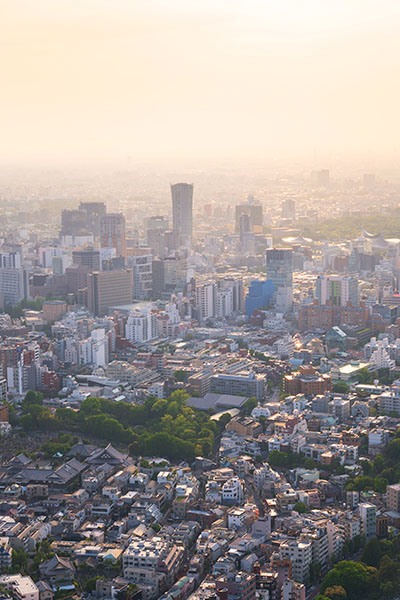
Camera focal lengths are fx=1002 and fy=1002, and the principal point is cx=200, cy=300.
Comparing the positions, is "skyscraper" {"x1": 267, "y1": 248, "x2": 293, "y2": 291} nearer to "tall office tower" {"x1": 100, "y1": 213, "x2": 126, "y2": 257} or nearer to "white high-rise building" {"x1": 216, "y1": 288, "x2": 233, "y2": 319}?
"white high-rise building" {"x1": 216, "y1": 288, "x2": 233, "y2": 319}

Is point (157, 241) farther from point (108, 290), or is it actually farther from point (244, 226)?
point (108, 290)

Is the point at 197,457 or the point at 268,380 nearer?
the point at 197,457

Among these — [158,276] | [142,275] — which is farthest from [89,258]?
[158,276]

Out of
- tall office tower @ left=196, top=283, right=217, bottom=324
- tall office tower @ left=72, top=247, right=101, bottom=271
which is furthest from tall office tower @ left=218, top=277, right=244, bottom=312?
tall office tower @ left=72, top=247, right=101, bottom=271

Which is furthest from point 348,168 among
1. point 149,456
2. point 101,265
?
point 149,456

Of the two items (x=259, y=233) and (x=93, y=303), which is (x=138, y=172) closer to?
(x=259, y=233)

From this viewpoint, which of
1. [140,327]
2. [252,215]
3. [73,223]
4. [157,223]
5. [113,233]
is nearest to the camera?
[140,327]
